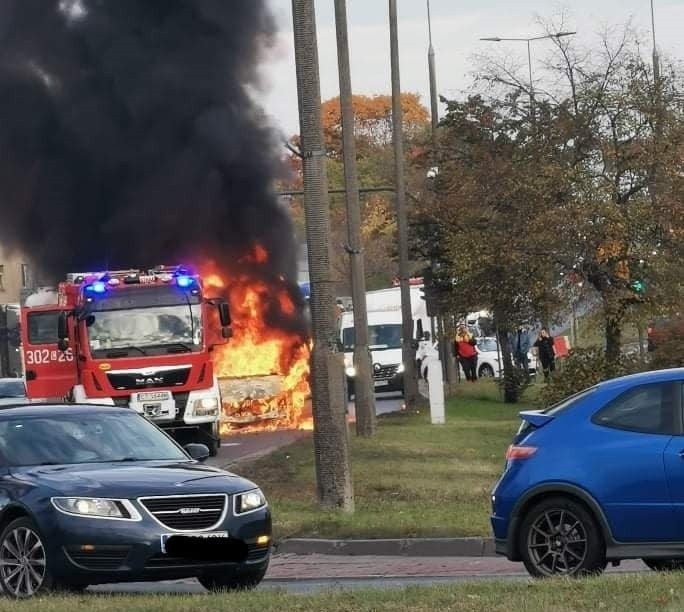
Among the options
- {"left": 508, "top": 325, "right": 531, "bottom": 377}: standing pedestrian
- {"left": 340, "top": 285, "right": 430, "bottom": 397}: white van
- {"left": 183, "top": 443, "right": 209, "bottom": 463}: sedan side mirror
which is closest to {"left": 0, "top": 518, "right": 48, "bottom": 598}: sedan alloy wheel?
{"left": 183, "top": 443, "right": 209, "bottom": 463}: sedan side mirror

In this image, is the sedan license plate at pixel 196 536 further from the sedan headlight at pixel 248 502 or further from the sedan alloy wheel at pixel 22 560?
the sedan alloy wheel at pixel 22 560

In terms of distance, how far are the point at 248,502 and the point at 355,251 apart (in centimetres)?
1797

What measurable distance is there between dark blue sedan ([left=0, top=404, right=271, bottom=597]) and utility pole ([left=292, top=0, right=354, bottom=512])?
4683 mm

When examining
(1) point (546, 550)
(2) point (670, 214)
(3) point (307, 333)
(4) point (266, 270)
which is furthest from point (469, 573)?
(4) point (266, 270)

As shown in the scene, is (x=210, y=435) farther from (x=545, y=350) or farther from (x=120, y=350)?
(x=545, y=350)

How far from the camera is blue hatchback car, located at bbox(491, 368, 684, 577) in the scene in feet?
36.2

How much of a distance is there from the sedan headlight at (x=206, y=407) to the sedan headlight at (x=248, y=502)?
15287 mm

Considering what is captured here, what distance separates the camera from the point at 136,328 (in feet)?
91.6

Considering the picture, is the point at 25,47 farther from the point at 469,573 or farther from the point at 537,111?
the point at 469,573

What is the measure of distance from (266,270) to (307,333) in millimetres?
3136

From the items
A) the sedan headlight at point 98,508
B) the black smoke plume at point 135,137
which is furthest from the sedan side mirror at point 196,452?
the black smoke plume at point 135,137

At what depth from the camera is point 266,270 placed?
39.4m

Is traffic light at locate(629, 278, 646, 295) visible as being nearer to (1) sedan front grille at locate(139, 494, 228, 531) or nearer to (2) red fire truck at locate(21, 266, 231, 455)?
(2) red fire truck at locate(21, 266, 231, 455)

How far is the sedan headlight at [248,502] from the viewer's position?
12.0 m
